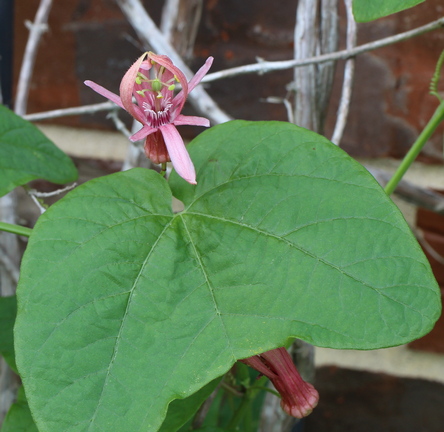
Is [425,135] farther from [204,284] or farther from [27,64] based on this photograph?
[27,64]

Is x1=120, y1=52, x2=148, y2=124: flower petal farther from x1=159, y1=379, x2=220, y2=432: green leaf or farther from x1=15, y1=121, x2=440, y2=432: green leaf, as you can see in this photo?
x1=159, y1=379, x2=220, y2=432: green leaf

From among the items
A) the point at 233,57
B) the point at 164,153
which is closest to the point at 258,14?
the point at 233,57

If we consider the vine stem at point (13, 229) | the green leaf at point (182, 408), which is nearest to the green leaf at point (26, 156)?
the vine stem at point (13, 229)

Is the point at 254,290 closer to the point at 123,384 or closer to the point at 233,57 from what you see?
the point at 123,384

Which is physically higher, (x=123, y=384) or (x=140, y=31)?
(x=140, y=31)

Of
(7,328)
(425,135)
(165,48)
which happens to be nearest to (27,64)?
(165,48)

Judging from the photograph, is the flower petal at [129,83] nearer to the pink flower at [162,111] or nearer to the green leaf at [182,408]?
Answer: the pink flower at [162,111]
